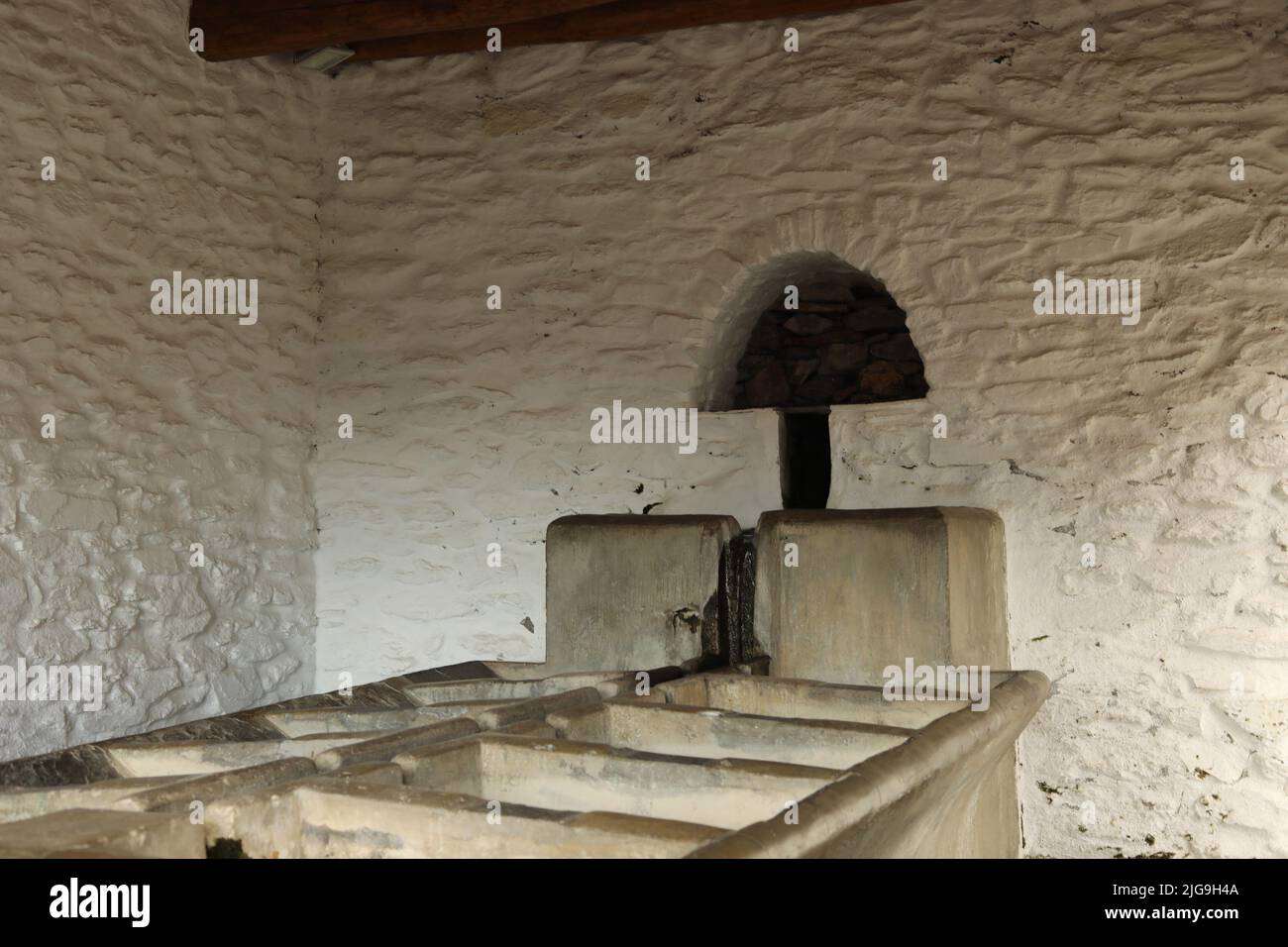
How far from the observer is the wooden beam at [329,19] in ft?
12.4

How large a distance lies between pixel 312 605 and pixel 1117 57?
3422 mm

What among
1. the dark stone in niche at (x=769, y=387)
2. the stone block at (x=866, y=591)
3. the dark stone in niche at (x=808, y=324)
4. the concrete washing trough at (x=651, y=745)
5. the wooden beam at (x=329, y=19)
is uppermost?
the wooden beam at (x=329, y=19)

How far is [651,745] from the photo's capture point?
2.58m

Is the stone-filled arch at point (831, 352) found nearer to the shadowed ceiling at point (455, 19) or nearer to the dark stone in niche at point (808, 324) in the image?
the dark stone in niche at point (808, 324)

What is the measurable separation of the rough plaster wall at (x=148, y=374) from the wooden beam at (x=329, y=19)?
0.49 ft

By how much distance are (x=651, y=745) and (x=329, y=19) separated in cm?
278

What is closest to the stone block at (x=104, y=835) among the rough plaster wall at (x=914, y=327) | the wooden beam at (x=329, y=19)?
the rough plaster wall at (x=914, y=327)

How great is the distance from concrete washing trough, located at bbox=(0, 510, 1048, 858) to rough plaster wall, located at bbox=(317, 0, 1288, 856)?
1.24 feet

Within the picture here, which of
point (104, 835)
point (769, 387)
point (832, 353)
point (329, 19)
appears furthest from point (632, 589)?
point (329, 19)

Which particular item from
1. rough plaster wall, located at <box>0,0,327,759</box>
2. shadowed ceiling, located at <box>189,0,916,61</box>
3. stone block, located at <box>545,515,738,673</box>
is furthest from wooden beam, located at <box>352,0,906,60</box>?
stone block, located at <box>545,515,738,673</box>

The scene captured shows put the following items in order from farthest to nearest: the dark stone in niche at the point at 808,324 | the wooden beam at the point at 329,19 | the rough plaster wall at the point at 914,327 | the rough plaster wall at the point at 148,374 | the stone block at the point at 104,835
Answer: the dark stone in niche at the point at 808,324 < the wooden beam at the point at 329,19 < the rough plaster wall at the point at 148,374 < the rough plaster wall at the point at 914,327 < the stone block at the point at 104,835

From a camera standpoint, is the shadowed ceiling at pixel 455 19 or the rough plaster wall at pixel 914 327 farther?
the shadowed ceiling at pixel 455 19

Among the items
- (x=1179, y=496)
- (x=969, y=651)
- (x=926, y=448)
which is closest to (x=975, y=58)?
(x=926, y=448)

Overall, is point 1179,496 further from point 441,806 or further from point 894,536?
point 441,806
